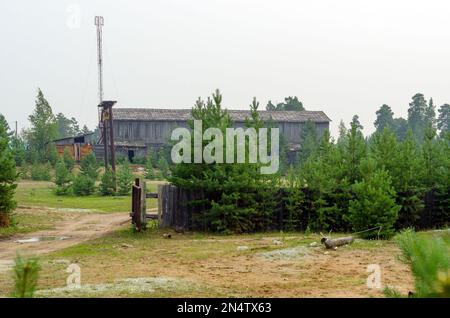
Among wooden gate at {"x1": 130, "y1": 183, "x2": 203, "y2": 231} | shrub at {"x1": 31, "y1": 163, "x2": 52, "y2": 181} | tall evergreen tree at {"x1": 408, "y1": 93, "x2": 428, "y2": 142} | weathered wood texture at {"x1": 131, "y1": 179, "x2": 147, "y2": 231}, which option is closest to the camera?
weathered wood texture at {"x1": 131, "y1": 179, "x2": 147, "y2": 231}

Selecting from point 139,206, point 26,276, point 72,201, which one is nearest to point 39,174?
point 72,201

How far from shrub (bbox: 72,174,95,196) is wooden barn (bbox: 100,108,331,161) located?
23007 millimetres

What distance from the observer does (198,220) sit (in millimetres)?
21141

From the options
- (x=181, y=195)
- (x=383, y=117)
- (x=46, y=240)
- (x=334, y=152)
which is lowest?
(x=46, y=240)

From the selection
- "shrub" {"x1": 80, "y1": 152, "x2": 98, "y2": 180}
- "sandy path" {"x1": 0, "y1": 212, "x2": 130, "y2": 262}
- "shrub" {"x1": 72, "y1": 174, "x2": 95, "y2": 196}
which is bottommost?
"sandy path" {"x1": 0, "y1": 212, "x2": 130, "y2": 262}

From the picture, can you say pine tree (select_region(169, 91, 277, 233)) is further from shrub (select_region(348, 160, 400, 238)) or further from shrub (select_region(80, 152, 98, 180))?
shrub (select_region(80, 152, 98, 180))

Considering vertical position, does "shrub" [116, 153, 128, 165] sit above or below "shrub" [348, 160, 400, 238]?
above

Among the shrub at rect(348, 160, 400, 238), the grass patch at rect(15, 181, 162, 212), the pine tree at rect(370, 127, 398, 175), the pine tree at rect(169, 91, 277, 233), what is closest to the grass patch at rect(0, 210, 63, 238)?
the grass patch at rect(15, 181, 162, 212)

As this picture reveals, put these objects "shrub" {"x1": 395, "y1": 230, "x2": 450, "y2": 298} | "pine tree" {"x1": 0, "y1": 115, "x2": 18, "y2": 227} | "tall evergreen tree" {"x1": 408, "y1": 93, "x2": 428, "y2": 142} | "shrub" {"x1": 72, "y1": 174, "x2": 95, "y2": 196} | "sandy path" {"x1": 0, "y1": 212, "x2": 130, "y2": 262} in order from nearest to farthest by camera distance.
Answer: "shrub" {"x1": 395, "y1": 230, "x2": 450, "y2": 298} < "sandy path" {"x1": 0, "y1": 212, "x2": 130, "y2": 262} < "pine tree" {"x1": 0, "y1": 115, "x2": 18, "y2": 227} < "shrub" {"x1": 72, "y1": 174, "x2": 95, "y2": 196} < "tall evergreen tree" {"x1": 408, "y1": 93, "x2": 428, "y2": 142}

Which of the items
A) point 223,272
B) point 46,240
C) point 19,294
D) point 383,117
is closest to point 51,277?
point 223,272

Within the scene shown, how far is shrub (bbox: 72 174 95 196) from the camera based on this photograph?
122ft

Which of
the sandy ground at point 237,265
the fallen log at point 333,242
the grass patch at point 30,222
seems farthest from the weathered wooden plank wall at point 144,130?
the fallen log at point 333,242
